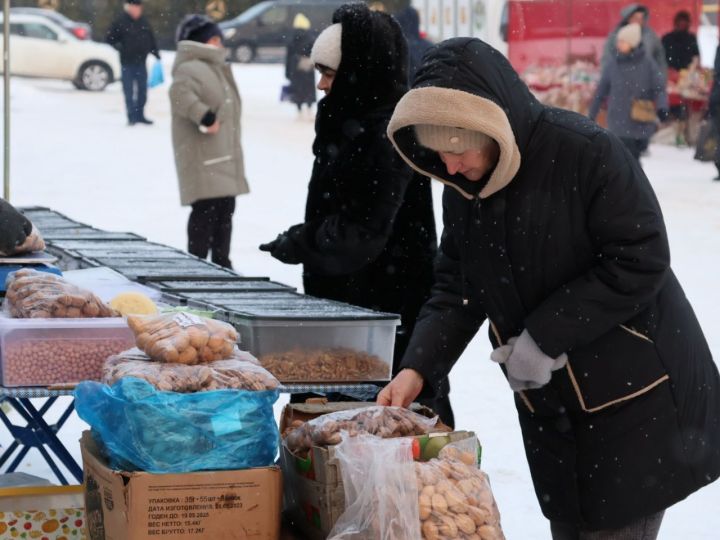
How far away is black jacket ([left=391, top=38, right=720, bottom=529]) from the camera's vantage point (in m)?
2.62

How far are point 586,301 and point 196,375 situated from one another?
2.64 feet

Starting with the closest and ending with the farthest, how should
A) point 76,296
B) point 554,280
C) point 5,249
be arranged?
1. point 554,280
2. point 76,296
3. point 5,249

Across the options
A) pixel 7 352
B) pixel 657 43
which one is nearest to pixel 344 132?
pixel 7 352

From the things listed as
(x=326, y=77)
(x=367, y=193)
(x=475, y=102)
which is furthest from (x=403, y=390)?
(x=326, y=77)

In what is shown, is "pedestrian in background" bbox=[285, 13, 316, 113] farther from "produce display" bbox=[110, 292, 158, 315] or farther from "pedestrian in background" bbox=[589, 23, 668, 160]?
"produce display" bbox=[110, 292, 158, 315]

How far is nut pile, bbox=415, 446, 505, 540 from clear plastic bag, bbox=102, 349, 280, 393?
42 centimetres

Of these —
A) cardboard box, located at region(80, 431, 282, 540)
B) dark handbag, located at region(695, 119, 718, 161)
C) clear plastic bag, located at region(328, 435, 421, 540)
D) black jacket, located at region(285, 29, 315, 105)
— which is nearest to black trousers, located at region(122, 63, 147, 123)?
black jacket, located at region(285, 29, 315, 105)

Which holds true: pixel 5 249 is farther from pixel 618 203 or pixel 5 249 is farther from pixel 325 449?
pixel 618 203

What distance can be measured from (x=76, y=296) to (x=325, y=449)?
1106mm

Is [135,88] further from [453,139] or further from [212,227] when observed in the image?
[453,139]

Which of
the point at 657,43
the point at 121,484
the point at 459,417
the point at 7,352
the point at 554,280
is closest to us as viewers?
the point at 121,484

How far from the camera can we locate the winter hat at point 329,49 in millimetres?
4066

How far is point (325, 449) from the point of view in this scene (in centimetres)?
254

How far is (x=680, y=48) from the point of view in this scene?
706 inches
